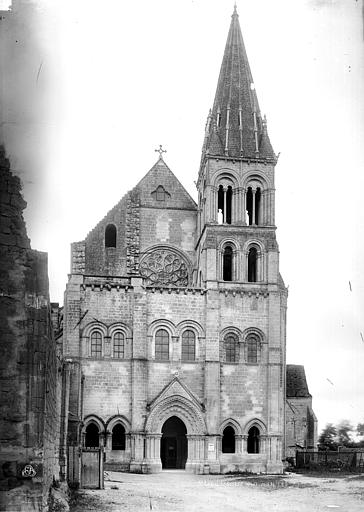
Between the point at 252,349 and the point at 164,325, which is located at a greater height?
the point at 164,325

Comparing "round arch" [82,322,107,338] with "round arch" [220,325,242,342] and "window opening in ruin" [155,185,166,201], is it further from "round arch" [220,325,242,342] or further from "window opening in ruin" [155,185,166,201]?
"window opening in ruin" [155,185,166,201]

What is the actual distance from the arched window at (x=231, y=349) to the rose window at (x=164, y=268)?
5.17 m

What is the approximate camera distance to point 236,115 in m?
43.2

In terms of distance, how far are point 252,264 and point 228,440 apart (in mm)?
8962

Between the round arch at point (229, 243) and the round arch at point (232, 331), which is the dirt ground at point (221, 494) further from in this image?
the round arch at point (229, 243)

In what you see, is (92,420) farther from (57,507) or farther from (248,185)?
(57,507)

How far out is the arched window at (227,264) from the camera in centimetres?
4094

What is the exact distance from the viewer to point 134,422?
37.7 meters

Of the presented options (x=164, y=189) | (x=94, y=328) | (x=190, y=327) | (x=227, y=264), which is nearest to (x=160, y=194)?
(x=164, y=189)

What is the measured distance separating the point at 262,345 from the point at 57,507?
947 inches

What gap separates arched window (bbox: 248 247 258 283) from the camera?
41000 millimetres

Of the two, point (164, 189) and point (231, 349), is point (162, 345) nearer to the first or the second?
point (231, 349)

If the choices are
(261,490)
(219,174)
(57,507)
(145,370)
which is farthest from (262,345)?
(57,507)

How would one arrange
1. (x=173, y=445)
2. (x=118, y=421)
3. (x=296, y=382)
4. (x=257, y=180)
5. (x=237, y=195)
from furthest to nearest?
(x=296, y=382) → (x=257, y=180) → (x=237, y=195) → (x=173, y=445) → (x=118, y=421)
